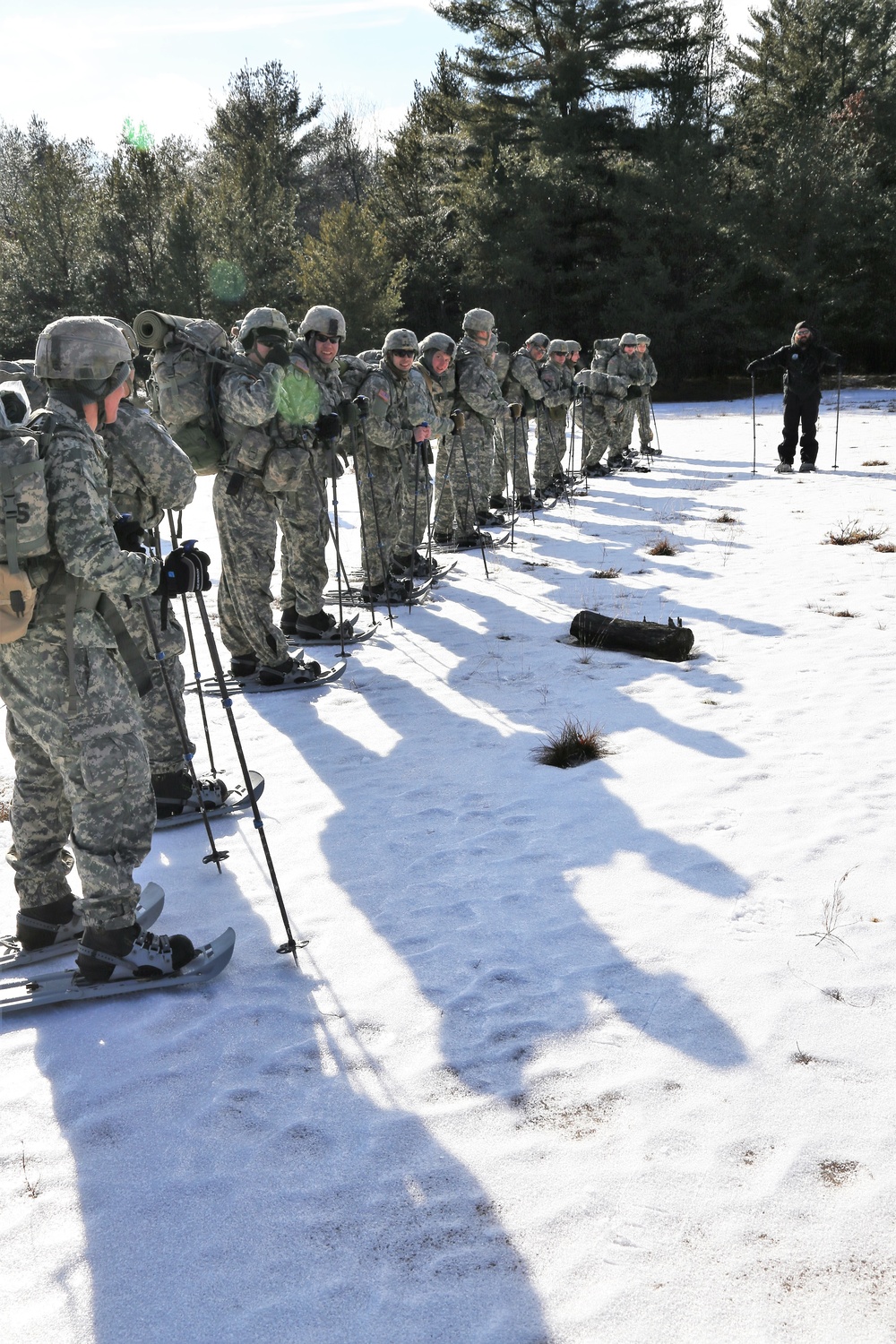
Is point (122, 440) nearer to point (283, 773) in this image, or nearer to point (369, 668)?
point (283, 773)

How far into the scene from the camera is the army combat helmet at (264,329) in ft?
22.1

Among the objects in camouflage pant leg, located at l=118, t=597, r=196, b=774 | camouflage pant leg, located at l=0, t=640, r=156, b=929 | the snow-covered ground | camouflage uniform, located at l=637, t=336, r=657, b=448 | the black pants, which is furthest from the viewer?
camouflage uniform, located at l=637, t=336, r=657, b=448

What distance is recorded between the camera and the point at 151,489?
4.87 metres

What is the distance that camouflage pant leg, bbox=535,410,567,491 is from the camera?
51.4 feet

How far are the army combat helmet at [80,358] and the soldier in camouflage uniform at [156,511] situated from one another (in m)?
0.77

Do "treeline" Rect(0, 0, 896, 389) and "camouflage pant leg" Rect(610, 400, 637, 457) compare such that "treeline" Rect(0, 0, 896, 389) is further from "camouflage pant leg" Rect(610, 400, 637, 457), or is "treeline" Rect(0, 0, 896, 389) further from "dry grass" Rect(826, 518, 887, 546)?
"dry grass" Rect(826, 518, 887, 546)

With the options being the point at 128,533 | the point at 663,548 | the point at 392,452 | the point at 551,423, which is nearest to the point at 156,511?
the point at 128,533

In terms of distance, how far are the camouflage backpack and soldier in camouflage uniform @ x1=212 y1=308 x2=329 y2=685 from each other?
3.12 meters

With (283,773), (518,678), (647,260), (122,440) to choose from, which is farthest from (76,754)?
(647,260)

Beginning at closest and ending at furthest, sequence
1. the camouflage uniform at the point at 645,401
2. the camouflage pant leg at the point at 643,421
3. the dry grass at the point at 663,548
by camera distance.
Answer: the dry grass at the point at 663,548, the camouflage uniform at the point at 645,401, the camouflage pant leg at the point at 643,421

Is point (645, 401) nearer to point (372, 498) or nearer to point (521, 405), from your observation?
point (521, 405)

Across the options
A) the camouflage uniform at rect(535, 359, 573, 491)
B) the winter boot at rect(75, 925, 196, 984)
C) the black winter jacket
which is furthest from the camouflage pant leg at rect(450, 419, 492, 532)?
the winter boot at rect(75, 925, 196, 984)

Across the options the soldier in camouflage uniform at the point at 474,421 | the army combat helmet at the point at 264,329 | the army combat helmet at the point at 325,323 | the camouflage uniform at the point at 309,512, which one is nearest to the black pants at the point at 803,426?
the soldier in camouflage uniform at the point at 474,421

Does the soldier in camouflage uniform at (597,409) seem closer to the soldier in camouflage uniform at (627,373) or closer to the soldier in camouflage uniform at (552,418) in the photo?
the soldier in camouflage uniform at (627,373)
